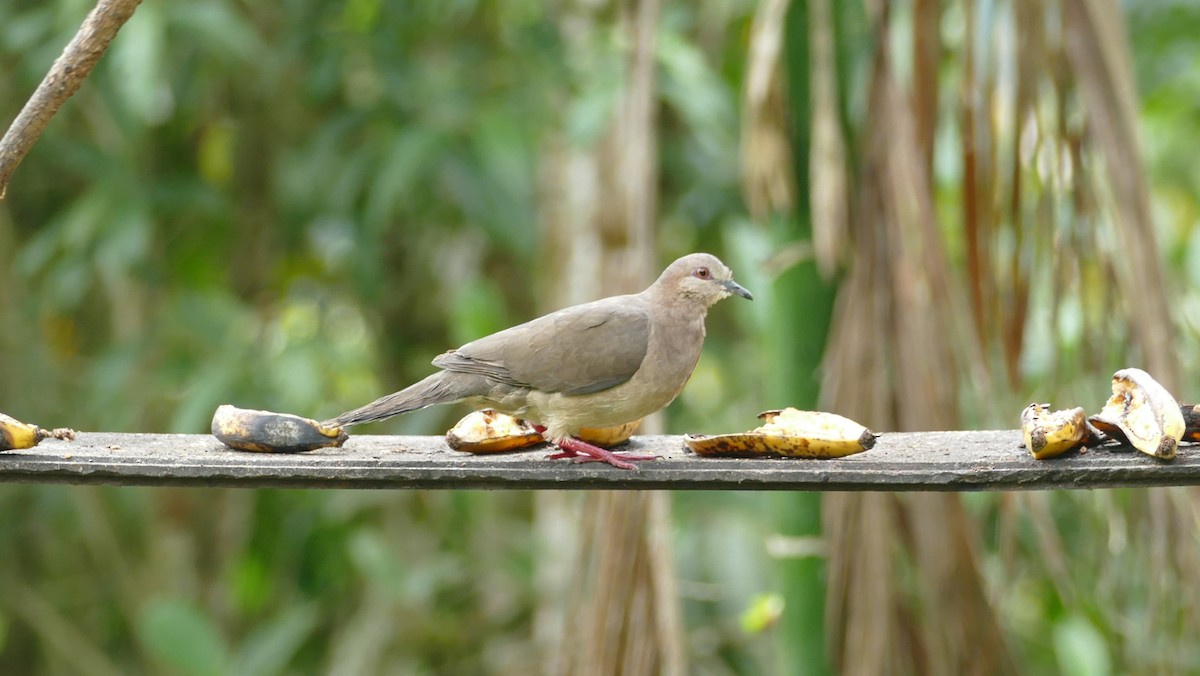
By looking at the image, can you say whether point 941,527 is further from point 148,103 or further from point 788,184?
point 148,103

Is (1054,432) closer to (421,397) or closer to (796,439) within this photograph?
(796,439)

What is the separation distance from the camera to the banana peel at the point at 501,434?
9.29 ft

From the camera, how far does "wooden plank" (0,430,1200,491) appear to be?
90.2 inches

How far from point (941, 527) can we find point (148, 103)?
301 centimetres

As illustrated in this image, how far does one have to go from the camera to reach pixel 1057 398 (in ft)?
13.2

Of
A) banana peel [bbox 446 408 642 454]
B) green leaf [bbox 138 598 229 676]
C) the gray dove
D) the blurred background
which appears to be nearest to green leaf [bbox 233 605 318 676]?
the blurred background

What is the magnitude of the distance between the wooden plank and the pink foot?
0.07 metres

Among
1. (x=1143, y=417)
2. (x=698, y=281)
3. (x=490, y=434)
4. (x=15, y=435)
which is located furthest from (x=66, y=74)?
(x=1143, y=417)

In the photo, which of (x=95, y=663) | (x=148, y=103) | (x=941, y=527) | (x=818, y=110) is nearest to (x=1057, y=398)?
(x=941, y=527)

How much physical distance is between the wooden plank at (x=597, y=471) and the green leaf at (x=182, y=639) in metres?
2.67

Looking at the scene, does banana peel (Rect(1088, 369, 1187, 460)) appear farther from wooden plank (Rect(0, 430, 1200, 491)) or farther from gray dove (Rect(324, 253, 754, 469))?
gray dove (Rect(324, 253, 754, 469))

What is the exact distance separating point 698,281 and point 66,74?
5.02ft

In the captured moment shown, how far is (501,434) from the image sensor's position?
9.88ft

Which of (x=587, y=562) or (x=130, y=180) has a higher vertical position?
(x=130, y=180)
